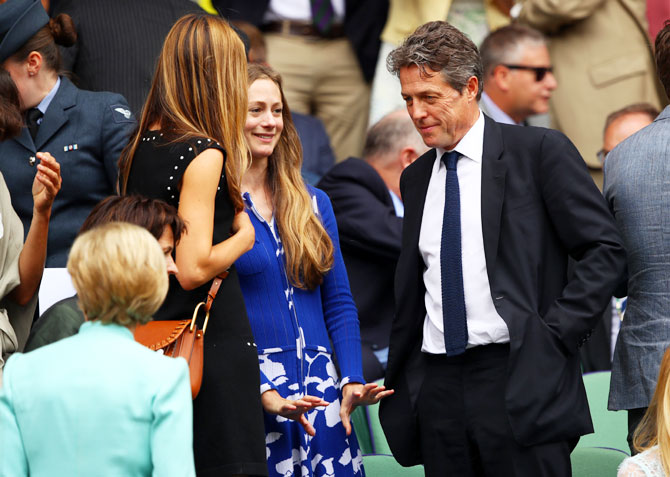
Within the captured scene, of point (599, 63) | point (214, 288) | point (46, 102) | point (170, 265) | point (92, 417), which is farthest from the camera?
point (599, 63)

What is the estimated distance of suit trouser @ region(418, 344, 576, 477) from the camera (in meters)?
3.52

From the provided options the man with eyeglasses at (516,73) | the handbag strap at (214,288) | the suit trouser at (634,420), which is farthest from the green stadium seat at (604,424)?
the man with eyeglasses at (516,73)

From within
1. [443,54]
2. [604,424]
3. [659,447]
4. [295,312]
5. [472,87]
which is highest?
[443,54]

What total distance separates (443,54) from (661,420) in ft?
4.54

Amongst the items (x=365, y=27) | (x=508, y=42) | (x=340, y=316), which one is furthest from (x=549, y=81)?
(x=340, y=316)

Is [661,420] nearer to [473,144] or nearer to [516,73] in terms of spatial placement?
[473,144]

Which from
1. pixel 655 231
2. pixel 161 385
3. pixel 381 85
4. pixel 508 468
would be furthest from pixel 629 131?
pixel 161 385

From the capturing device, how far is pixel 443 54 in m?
3.77

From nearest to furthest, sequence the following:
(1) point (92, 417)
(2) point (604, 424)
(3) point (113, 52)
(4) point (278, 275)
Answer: (1) point (92, 417) → (4) point (278, 275) → (2) point (604, 424) → (3) point (113, 52)

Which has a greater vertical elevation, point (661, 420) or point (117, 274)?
point (117, 274)

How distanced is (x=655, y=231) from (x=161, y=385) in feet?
6.02

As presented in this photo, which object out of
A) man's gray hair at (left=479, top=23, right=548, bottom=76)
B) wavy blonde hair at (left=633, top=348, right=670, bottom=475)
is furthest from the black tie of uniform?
man's gray hair at (left=479, top=23, right=548, bottom=76)

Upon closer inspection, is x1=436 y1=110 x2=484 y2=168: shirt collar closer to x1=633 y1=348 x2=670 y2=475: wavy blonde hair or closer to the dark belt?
x1=633 y1=348 x2=670 y2=475: wavy blonde hair

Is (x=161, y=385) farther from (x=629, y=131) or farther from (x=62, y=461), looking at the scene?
(x=629, y=131)
